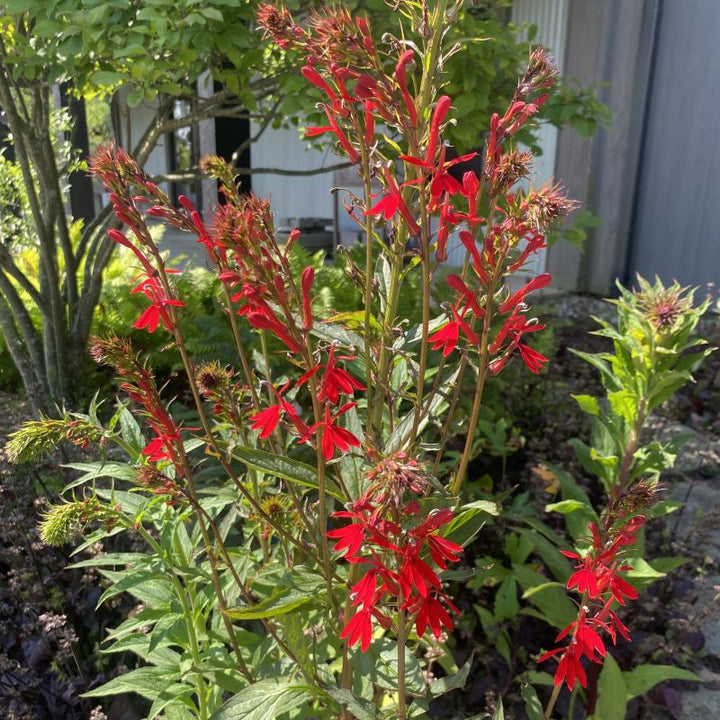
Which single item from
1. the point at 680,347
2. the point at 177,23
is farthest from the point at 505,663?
the point at 177,23

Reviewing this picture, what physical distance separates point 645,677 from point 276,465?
132 centimetres

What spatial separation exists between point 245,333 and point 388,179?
2408 millimetres

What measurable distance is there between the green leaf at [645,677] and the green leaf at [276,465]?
3.95 feet

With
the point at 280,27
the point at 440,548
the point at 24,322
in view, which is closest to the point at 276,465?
the point at 440,548

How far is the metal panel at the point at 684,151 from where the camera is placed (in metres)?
5.55

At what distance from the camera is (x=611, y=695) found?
1.75 m

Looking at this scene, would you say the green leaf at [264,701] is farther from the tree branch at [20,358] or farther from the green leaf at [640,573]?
the tree branch at [20,358]

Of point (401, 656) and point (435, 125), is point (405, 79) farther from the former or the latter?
point (401, 656)

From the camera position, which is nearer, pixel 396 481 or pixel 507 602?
pixel 396 481

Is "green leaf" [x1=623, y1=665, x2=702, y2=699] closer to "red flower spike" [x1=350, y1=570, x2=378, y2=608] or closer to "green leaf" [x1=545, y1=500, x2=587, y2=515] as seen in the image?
"green leaf" [x1=545, y1=500, x2=587, y2=515]

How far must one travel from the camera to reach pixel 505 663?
2055 mm

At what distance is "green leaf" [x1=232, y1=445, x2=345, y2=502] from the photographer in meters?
1.04

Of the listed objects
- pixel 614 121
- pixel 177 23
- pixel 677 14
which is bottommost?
pixel 614 121

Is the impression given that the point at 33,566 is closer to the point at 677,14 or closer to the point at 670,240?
the point at 670,240
